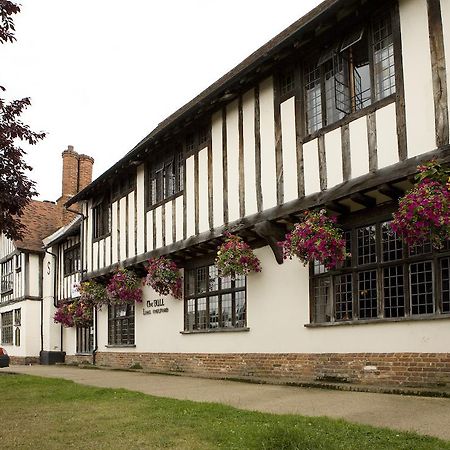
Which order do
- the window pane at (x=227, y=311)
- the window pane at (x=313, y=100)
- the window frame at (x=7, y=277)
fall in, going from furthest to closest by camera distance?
1. the window frame at (x=7, y=277)
2. the window pane at (x=227, y=311)
3. the window pane at (x=313, y=100)

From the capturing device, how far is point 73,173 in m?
28.1

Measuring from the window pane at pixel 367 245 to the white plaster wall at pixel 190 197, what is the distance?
5.09 m

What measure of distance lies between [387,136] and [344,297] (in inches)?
118

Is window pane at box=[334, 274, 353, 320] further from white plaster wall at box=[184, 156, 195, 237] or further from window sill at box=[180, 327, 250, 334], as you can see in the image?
white plaster wall at box=[184, 156, 195, 237]

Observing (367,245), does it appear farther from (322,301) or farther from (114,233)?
(114,233)

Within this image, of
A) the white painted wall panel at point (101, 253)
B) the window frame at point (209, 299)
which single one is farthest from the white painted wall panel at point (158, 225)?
the white painted wall panel at point (101, 253)

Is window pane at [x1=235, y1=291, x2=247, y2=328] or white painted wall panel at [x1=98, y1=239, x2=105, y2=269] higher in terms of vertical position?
white painted wall panel at [x1=98, y1=239, x2=105, y2=269]

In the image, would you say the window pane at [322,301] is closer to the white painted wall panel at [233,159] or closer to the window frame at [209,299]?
the window frame at [209,299]

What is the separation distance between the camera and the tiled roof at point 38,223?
92.9ft

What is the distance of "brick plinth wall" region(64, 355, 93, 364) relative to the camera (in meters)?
22.4

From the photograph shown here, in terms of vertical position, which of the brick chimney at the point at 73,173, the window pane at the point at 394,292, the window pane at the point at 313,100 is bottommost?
the window pane at the point at 394,292

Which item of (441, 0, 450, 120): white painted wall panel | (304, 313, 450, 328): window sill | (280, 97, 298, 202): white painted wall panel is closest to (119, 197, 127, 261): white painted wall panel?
(280, 97, 298, 202): white painted wall panel

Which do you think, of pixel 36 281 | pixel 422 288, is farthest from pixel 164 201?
pixel 36 281

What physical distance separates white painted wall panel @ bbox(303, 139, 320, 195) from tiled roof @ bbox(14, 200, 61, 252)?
1943 cm
